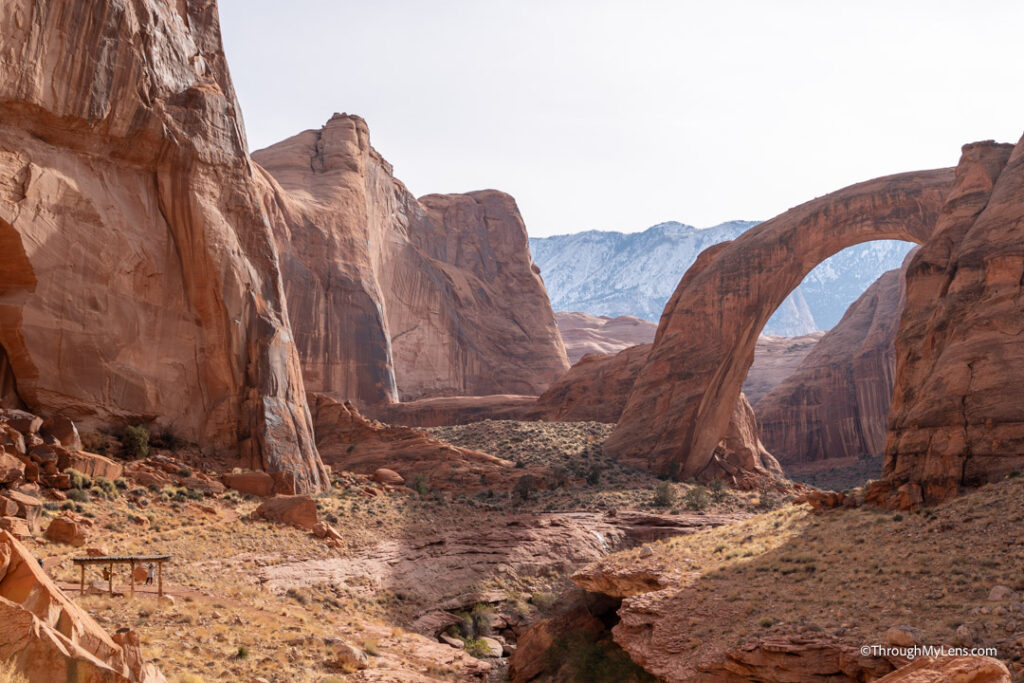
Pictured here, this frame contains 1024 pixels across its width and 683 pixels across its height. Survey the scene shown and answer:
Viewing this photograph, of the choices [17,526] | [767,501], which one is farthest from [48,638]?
[767,501]

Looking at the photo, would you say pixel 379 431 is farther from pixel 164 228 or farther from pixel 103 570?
pixel 103 570

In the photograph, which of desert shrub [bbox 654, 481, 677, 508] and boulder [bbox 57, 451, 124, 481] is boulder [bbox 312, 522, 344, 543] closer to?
boulder [bbox 57, 451, 124, 481]

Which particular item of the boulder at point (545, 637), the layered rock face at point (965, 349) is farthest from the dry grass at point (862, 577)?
the layered rock face at point (965, 349)

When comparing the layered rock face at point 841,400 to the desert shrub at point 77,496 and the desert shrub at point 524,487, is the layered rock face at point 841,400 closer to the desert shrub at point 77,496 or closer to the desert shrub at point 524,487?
the desert shrub at point 524,487

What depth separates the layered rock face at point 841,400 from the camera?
61.9m

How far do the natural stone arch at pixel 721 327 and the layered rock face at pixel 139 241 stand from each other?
15.8 m

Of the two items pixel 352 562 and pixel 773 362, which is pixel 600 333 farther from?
pixel 352 562

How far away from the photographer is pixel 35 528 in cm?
1633

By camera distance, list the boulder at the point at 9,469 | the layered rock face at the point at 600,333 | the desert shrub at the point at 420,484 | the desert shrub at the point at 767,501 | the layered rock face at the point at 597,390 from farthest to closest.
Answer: the layered rock face at the point at 600,333 < the layered rock face at the point at 597,390 < the desert shrub at the point at 767,501 < the desert shrub at the point at 420,484 < the boulder at the point at 9,469

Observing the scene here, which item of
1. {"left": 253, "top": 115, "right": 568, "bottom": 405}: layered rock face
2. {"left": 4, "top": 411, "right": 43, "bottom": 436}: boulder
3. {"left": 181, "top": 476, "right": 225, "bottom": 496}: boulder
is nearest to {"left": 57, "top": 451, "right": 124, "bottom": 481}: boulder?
{"left": 4, "top": 411, "right": 43, "bottom": 436}: boulder

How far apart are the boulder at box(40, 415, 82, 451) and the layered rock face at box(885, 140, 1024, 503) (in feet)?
60.2

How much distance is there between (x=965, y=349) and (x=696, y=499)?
13.9 metres

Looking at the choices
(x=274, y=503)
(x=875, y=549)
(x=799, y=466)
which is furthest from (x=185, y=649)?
(x=799, y=466)

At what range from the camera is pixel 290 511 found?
22.5 m
